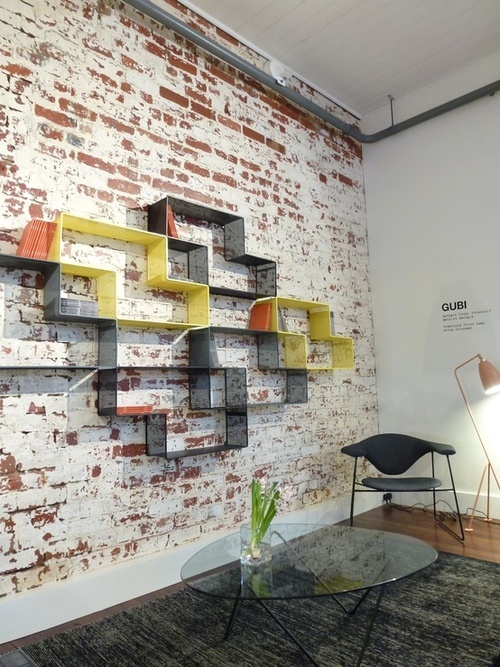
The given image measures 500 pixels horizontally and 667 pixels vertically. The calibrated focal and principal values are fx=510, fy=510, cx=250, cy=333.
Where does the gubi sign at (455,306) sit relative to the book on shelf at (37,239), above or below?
below

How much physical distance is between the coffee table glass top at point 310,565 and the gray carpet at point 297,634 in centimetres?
35

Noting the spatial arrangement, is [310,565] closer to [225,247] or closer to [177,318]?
[177,318]

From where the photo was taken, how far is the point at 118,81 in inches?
122

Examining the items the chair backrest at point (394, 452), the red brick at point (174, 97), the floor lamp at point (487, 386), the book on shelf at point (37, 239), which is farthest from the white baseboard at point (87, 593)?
the red brick at point (174, 97)

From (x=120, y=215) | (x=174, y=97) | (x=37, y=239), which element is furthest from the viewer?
(x=174, y=97)

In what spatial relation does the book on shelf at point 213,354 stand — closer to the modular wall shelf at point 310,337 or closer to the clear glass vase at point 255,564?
the modular wall shelf at point 310,337

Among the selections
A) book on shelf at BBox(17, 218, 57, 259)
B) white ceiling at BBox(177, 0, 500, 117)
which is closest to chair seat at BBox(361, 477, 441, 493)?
book on shelf at BBox(17, 218, 57, 259)

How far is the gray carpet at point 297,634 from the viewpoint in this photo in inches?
81.5

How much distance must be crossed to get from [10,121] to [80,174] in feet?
1.38

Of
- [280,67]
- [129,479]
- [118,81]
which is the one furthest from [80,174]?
[280,67]

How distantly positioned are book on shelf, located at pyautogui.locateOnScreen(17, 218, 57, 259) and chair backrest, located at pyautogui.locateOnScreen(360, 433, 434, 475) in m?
2.72

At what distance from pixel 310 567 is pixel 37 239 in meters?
2.00

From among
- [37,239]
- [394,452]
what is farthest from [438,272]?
[37,239]

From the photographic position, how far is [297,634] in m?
2.28
